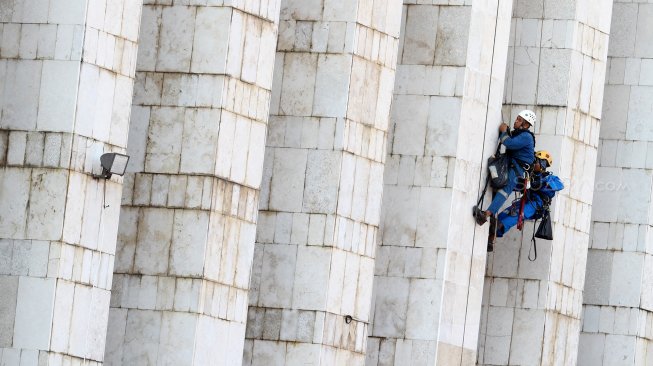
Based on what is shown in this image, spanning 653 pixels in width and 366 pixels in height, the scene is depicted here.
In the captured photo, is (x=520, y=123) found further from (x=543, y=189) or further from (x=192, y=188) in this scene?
(x=192, y=188)

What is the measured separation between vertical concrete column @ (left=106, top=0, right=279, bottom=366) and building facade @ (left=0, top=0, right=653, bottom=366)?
0.03 metres

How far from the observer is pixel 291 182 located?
44188 mm

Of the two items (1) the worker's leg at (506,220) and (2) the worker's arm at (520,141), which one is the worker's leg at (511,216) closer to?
(1) the worker's leg at (506,220)

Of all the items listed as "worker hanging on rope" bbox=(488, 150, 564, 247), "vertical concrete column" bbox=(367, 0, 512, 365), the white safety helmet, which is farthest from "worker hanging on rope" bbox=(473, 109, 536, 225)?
"worker hanging on rope" bbox=(488, 150, 564, 247)

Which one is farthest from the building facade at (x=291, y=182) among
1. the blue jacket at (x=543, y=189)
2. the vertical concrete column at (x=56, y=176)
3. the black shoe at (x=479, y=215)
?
the blue jacket at (x=543, y=189)

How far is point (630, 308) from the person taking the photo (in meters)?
52.2

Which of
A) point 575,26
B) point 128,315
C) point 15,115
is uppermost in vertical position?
point 575,26

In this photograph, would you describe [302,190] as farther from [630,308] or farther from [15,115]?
[630,308]

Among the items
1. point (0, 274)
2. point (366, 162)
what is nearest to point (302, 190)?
point (366, 162)

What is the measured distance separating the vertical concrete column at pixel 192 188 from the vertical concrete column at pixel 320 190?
2.07 metres

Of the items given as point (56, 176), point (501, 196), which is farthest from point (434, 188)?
point (56, 176)

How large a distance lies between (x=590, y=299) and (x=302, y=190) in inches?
404

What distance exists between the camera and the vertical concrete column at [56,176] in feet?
127

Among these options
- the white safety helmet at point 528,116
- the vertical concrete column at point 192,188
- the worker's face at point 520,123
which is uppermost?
Result: the white safety helmet at point 528,116
